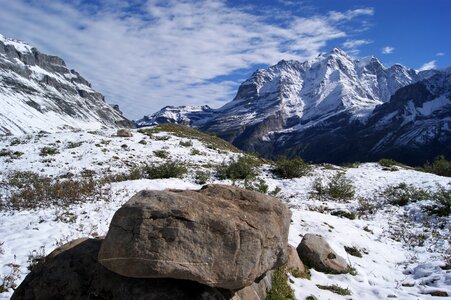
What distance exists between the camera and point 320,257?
11742 millimetres

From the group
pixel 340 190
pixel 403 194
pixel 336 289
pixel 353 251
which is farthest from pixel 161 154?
pixel 336 289

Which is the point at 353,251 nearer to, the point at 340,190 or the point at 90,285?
the point at 340,190

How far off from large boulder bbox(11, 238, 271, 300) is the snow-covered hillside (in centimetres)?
164

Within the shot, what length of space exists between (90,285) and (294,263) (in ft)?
19.5

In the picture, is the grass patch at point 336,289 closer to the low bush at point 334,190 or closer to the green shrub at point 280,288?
the green shrub at point 280,288

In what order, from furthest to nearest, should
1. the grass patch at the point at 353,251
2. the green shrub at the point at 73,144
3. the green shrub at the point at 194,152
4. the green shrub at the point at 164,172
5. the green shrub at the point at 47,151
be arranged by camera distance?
1. the green shrub at the point at 194,152
2. the green shrub at the point at 73,144
3. the green shrub at the point at 47,151
4. the green shrub at the point at 164,172
5. the grass patch at the point at 353,251

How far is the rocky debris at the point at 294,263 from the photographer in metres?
10.8

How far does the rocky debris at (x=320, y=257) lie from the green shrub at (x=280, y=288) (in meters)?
1.97

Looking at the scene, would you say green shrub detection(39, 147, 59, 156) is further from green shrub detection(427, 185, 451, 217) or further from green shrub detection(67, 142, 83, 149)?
green shrub detection(427, 185, 451, 217)

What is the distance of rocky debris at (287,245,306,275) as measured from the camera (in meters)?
10.8

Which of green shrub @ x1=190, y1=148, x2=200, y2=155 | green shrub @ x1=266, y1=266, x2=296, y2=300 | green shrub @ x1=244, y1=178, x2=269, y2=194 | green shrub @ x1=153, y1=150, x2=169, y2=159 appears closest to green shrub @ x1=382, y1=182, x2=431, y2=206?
green shrub @ x1=244, y1=178, x2=269, y2=194

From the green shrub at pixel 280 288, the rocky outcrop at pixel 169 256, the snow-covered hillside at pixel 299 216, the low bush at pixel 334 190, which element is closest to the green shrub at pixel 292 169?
the snow-covered hillside at pixel 299 216

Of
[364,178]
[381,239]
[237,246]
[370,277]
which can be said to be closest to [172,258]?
[237,246]

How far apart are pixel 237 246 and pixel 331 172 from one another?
2085cm
